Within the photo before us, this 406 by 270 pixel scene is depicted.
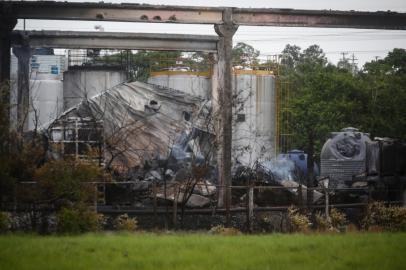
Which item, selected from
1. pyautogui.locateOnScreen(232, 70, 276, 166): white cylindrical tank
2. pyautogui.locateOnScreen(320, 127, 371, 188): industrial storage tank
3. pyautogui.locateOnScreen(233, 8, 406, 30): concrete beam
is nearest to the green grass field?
pyautogui.locateOnScreen(320, 127, 371, 188): industrial storage tank

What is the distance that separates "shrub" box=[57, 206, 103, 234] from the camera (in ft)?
53.8

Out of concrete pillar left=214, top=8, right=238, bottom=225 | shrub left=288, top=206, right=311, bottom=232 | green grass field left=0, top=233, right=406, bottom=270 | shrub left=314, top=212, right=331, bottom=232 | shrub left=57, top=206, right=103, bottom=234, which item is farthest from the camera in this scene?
concrete pillar left=214, top=8, right=238, bottom=225

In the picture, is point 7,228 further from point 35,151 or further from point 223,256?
point 223,256

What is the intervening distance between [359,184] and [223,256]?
15.0 metres

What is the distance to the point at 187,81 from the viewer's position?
36.0 m

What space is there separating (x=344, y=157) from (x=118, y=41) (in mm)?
9623

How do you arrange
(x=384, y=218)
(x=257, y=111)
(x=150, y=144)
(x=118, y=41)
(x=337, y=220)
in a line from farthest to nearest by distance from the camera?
(x=257, y=111), (x=150, y=144), (x=118, y=41), (x=337, y=220), (x=384, y=218)

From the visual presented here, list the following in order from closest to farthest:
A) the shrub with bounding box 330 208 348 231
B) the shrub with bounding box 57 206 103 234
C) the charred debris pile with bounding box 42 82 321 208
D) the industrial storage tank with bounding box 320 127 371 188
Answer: the shrub with bounding box 57 206 103 234 → the shrub with bounding box 330 208 348 231 → the charred debris pile with bounding box 42 82 321 208 → the industrial storage tank with bounding box 320 127 371 188

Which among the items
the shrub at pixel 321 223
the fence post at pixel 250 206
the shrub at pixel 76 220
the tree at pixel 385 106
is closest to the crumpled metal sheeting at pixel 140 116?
the fence post at pixel 250 206

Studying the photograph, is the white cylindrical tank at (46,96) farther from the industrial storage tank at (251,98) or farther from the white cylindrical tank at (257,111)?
the white cylindrical tank at (257,111)

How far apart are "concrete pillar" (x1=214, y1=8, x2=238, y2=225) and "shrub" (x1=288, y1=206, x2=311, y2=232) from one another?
5.80 m

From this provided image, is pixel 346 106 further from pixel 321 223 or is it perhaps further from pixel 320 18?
pixel 321 223

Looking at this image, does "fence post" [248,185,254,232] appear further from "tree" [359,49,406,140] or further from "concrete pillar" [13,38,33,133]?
"tree" [359,49,406,140]

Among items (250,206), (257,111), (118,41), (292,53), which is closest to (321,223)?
(250,206)
